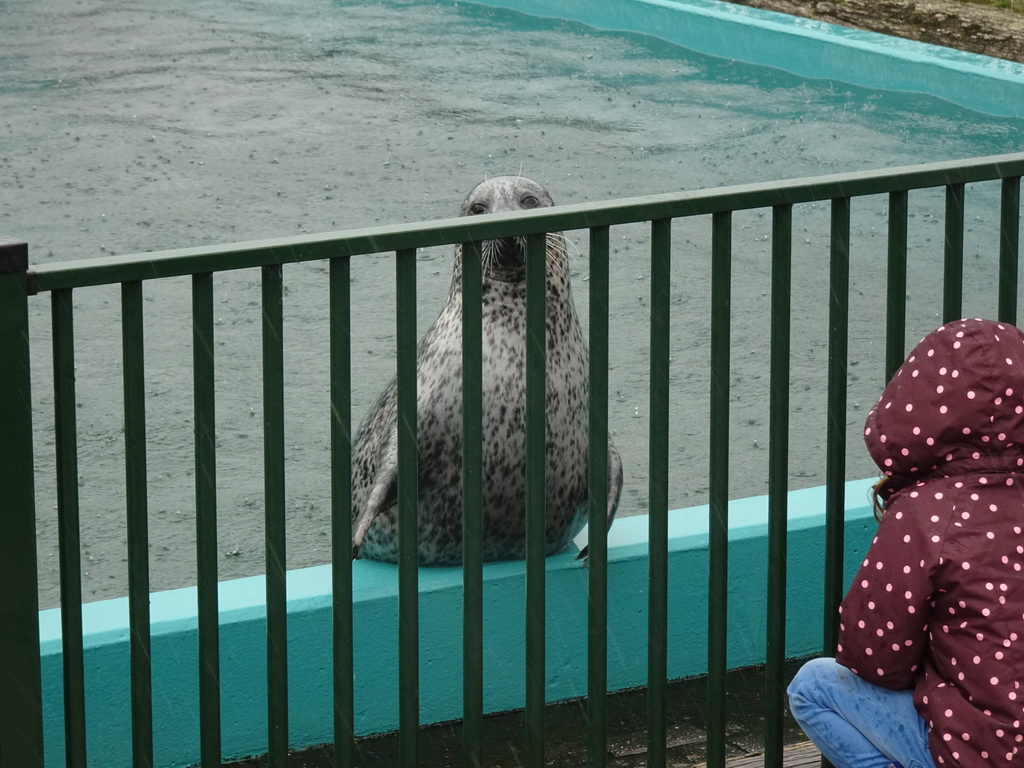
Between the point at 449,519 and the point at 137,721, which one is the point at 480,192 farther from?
the point at 137,721

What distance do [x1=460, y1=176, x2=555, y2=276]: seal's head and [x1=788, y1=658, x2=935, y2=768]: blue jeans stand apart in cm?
165

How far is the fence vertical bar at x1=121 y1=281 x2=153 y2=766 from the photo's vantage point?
2434 mm

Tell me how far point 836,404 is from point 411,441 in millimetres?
909

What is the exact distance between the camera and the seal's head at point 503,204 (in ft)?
13.9

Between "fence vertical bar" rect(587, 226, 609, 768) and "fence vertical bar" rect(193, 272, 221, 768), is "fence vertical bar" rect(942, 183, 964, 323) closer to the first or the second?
"fence vertical bar" rect(587, 226, 609, 768)

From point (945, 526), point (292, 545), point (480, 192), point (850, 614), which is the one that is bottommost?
point (292, 545)

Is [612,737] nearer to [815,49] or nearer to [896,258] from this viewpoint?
[896,258]

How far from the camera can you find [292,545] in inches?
214

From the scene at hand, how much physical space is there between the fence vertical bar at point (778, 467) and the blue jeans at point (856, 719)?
0.14 m

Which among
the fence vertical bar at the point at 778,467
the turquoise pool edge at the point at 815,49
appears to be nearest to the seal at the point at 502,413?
the fence vertical bar at the point at 778,467

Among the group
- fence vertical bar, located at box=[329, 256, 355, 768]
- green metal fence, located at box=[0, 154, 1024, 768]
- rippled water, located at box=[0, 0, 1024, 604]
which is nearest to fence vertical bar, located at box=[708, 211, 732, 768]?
green metal fence, located at box=[0, 154, 1024, 768]

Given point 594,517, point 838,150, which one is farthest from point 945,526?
point 838,150

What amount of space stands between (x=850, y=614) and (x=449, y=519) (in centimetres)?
178

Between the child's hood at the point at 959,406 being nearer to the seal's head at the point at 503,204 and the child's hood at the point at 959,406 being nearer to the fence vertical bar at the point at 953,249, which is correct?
the fence vertical bar at the point at 953,249
